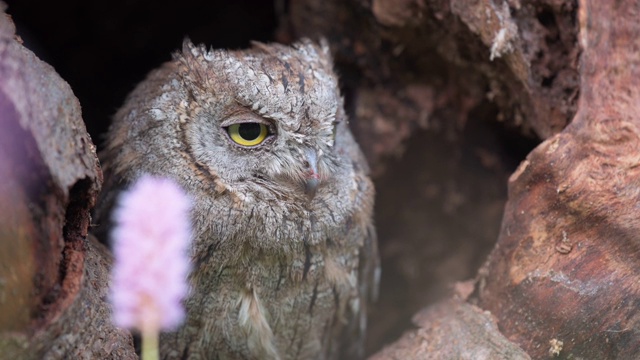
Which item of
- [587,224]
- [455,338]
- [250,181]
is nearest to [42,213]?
[250,181]

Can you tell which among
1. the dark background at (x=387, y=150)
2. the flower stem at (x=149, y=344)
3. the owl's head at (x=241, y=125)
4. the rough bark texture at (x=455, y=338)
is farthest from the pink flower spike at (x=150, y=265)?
the dark background at (x=387, y=150)

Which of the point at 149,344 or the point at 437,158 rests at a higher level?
the point at 437,158

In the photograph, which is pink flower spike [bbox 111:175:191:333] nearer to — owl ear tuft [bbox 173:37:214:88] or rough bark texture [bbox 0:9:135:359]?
rough bark texture [bbox 0:9:135:359]

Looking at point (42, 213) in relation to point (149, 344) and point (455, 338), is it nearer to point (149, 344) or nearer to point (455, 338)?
point (149, 344)

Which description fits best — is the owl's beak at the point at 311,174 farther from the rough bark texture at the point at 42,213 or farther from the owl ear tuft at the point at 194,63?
the rough bark texture at the point at 42,213

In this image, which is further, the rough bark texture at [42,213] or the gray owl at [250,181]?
the gray owl at [250,181]

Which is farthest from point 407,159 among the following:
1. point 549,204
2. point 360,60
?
point 549,204
